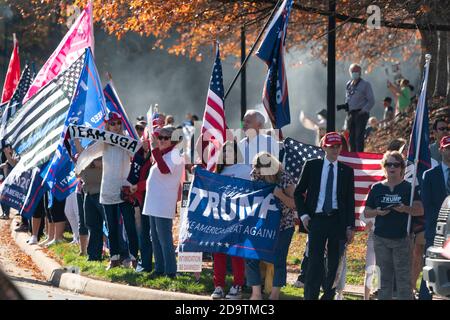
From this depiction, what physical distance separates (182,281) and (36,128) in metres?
3.52

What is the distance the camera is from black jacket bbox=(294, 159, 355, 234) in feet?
33.7

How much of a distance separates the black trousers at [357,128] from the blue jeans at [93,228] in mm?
7159

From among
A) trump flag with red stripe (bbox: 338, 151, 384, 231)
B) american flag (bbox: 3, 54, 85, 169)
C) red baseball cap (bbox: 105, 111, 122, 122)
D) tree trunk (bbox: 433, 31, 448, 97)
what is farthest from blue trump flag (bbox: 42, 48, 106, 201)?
tree trunk (bbox: 433, 31, 448, 97)

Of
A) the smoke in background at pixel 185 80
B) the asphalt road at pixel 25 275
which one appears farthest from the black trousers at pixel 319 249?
the smoke in background at pixel 185 80

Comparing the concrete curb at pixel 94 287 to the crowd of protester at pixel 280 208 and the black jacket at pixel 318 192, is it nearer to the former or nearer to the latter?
the crowd of protester at pixel 280 208

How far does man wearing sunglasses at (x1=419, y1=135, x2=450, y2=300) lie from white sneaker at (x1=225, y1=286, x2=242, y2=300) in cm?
179

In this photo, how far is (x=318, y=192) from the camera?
1028cm

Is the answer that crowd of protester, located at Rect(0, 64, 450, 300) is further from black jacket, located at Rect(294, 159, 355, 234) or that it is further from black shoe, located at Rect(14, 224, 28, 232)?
black shoe, located at Rect(14, 224, 28, 232)

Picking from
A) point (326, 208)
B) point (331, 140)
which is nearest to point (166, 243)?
point (326, 208)

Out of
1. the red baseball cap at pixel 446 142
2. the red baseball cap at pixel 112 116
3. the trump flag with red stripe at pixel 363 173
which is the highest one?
the red baseball cap at pixel 112 116

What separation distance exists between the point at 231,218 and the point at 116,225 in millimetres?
2702

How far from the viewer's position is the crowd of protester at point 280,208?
33.2ft

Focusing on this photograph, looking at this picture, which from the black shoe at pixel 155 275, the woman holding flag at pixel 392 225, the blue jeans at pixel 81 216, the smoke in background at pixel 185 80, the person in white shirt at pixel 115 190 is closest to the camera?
the woman holding flag at pixel 392 225

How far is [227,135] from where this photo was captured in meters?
12.0
